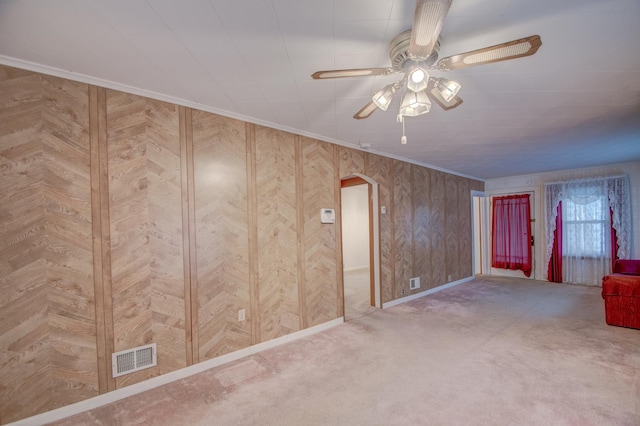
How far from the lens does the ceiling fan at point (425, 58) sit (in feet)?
3.79

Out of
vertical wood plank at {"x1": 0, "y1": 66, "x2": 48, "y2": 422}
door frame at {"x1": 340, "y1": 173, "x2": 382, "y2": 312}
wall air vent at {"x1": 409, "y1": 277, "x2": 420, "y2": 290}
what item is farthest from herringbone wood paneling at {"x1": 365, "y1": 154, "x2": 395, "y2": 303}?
vertical wood plank at {"x1": 0, "y1": 66, "x2": 48, "y2": 422}

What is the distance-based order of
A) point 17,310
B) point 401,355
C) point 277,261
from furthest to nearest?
point 277,261 → point 401,355 → point 17,310

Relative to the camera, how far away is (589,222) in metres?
5.73

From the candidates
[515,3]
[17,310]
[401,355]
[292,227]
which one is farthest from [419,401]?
[17,310]

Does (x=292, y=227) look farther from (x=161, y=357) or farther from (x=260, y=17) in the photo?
(x=260, y=17)

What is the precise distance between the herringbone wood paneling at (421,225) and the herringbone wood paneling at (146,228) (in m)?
4.12

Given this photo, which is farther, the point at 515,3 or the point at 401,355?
the point at 401,355

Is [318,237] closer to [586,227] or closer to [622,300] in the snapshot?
[622,300]

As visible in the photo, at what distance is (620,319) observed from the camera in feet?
11.4

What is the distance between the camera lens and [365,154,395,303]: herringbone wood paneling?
14.5 feet

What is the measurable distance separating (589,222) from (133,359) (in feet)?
27.5

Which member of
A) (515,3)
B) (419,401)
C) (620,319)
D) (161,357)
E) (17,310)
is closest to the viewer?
(515,3)

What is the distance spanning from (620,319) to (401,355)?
3174 millimetres

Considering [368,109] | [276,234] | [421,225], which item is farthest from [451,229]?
[368,109]
